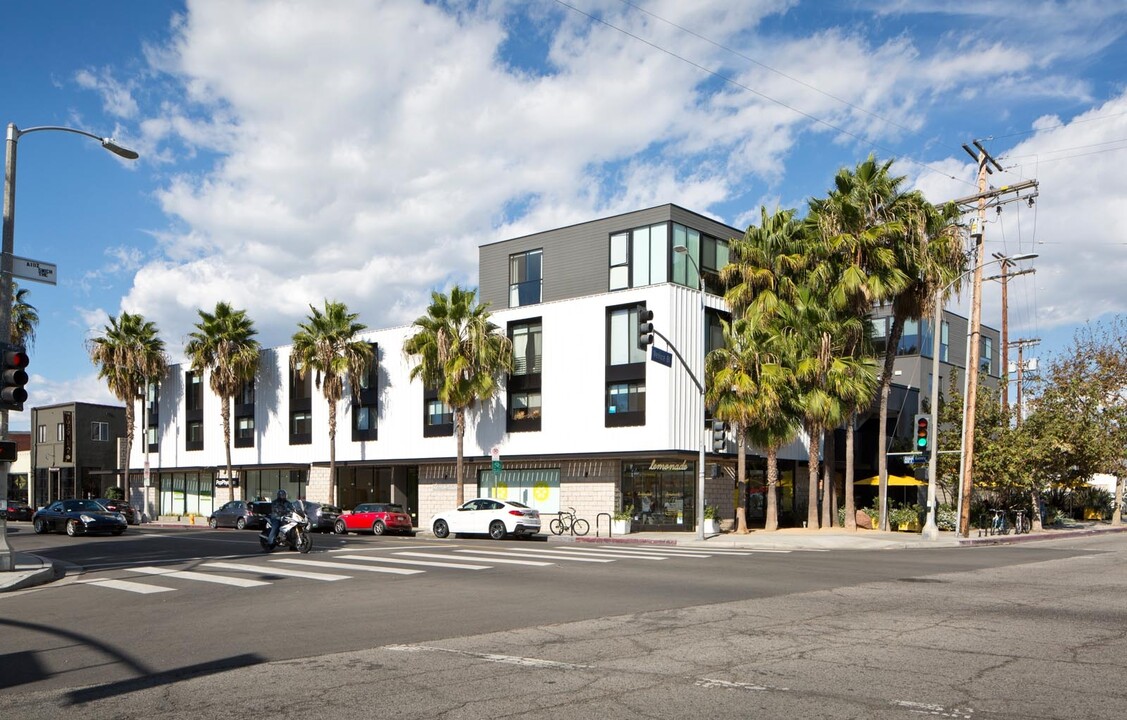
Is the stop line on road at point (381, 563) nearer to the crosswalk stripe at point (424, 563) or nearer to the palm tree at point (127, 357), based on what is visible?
the crosswalk stripe at point (424, 563)

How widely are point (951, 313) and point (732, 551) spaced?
3912 centimetres

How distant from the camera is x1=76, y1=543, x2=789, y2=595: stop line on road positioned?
17.9 meters

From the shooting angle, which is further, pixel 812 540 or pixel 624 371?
pixel 624 371

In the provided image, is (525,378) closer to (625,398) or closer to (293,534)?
(625,398)

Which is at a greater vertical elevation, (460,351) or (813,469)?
(460,351)

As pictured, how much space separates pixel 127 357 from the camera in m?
55.7

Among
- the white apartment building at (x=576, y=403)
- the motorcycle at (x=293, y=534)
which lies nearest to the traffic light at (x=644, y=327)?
the white apartment building at (x=576, y=403)

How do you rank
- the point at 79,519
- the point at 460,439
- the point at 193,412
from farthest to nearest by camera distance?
the point at 193,412 < the point at 460,439 < the point at 79,519

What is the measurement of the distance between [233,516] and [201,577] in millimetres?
28046

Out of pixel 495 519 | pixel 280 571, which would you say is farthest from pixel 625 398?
pixel 280 571

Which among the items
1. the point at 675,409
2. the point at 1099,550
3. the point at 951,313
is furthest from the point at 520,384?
the point at 951,313

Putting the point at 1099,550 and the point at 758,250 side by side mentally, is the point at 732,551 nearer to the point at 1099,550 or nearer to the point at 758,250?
the point at 1099,550

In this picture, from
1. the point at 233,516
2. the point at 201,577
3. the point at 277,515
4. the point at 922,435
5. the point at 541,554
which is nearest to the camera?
the point at 201,577

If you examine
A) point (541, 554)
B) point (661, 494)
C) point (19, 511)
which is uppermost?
point (541, 554)
